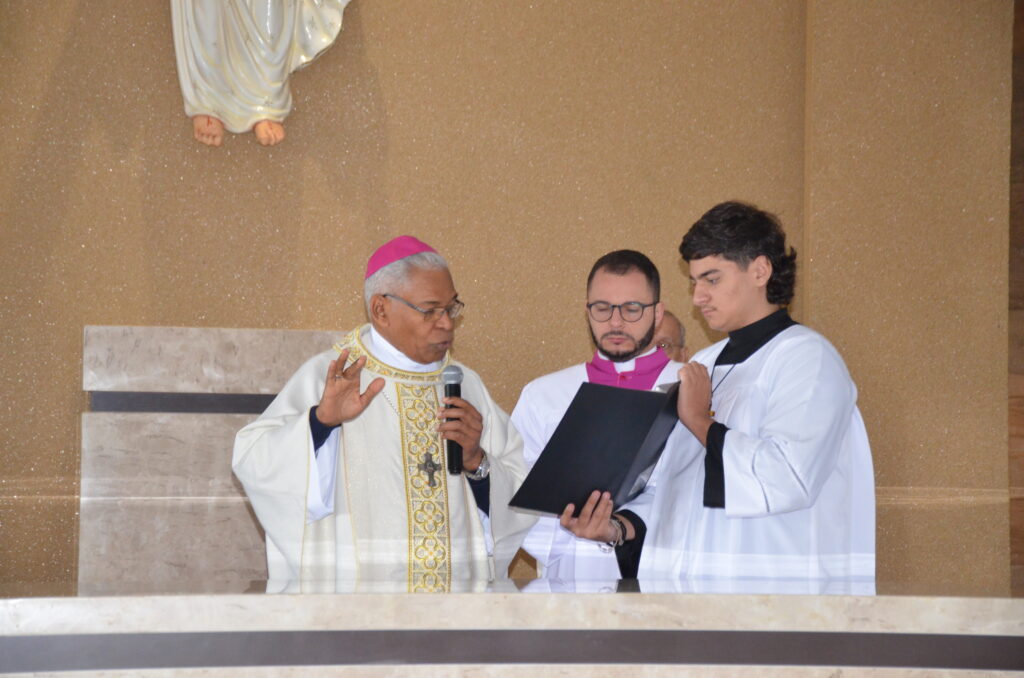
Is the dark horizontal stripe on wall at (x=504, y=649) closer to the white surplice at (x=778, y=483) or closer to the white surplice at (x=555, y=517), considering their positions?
the white surplice at (x=555, y=517)

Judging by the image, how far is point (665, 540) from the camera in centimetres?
317

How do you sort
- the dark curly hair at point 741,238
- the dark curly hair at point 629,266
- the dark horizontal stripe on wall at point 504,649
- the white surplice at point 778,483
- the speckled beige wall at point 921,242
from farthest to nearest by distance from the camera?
the speckled beige wall at point 921,242 < the dark curly hair at point 629,266 < the dark curly hair at point 741,238 < the white surplice at point 778,483 < the dark horizontal stripe on wall at point 504,649

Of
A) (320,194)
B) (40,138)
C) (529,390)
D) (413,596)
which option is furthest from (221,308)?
(413,596)

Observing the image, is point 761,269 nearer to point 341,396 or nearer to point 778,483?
point 778,483

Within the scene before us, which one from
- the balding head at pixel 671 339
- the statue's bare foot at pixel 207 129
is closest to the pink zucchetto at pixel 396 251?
the balding head at pixel 671 339

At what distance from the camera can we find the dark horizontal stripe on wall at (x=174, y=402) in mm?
5020

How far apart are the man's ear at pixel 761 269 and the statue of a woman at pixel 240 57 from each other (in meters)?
2.77

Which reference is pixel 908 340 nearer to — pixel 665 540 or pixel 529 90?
pixel 529 90

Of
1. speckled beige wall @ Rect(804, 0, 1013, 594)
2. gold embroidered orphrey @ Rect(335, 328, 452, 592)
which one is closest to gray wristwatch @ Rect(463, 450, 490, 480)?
gold embroidered orphrey @ Rect(335, 328, 452, 592)

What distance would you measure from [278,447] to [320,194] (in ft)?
8.05

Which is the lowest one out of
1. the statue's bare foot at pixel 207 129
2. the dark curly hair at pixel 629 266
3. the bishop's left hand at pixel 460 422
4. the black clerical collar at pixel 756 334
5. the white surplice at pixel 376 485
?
the white surplice at pixel 376 485

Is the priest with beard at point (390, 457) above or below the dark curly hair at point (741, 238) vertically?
below

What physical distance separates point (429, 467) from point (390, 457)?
0.42 feet

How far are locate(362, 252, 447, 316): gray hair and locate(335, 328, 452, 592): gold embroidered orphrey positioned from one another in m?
0.19
